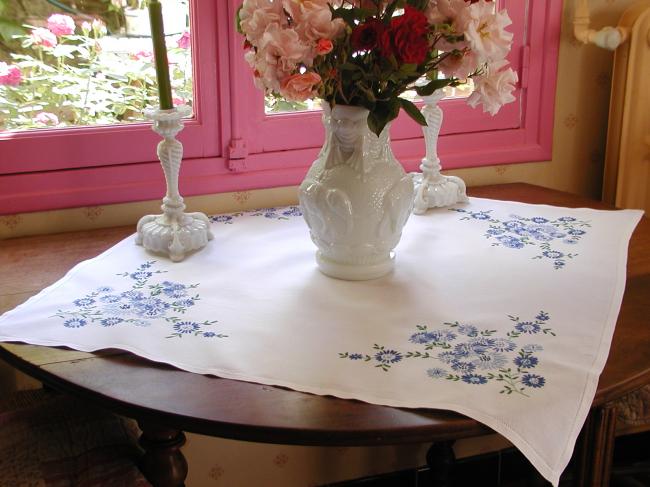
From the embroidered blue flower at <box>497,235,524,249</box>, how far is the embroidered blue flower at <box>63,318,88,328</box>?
2.67 ft

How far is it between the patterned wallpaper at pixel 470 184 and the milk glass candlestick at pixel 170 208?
26 cm

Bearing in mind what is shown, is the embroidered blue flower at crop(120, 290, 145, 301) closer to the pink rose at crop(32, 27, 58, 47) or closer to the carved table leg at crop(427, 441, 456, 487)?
the pink rose at crop(32, 27, 58, 47)

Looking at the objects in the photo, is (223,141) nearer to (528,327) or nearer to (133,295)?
(133,295)

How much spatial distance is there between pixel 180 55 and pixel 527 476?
144 cm

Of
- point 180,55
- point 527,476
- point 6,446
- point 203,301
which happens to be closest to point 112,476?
point 6,446

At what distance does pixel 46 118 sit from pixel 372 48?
0.83 meters

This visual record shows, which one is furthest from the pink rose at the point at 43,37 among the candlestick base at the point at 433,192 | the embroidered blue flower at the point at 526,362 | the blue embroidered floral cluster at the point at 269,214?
the embroidered blue flower at the point at 526,362

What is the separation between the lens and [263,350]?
1222 millimetres

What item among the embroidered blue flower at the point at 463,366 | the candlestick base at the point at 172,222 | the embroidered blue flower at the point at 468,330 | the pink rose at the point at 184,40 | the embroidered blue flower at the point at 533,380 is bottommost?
the embroidered blue flower at the point at 463,366

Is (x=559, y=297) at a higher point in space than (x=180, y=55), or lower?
lower

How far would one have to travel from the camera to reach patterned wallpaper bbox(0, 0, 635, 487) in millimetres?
1984

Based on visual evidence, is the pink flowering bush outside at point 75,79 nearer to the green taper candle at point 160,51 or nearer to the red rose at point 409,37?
the green taper candle at point 160,51

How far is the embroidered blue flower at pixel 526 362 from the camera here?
1.15 m

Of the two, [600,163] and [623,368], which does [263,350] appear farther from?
[600,163]
